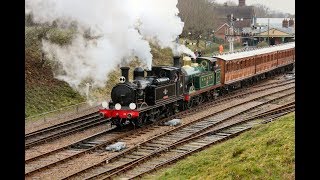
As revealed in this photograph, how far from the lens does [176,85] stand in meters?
19.0

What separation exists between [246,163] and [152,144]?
588cm

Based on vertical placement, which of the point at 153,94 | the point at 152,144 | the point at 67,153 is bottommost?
the point at 67,153

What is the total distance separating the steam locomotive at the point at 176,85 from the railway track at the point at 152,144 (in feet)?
4.68

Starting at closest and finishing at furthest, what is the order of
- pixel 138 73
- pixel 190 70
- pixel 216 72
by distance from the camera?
pixel 138 73 < pixel 190 70 < pixel 216 72

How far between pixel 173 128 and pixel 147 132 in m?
1.02

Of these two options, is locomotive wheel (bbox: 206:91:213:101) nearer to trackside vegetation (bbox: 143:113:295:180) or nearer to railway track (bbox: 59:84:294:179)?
railway track (bbox: 59:84:294:179)

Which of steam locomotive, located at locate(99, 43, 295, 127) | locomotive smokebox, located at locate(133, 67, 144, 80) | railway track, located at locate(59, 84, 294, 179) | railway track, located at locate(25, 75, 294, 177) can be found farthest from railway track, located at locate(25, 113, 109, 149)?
railway track, located at locate(59, 84, 294, 179)

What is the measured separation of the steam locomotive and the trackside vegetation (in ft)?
13.5

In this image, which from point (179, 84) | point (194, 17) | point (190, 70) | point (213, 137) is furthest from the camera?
point (194, 17)

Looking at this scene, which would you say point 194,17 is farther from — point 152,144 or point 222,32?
point 152,144

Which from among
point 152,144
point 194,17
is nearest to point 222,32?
point 194,17

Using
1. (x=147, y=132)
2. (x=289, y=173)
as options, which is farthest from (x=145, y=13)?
(x=289, y=173)

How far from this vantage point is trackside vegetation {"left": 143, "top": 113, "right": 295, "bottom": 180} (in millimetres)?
8547

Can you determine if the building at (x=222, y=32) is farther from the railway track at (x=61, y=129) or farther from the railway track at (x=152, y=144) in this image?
the railway track at (x=61, y=129)
